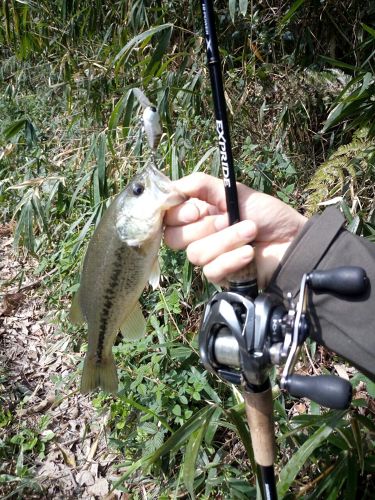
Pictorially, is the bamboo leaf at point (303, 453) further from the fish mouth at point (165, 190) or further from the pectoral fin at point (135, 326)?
the fish mouth at point (165, 190)

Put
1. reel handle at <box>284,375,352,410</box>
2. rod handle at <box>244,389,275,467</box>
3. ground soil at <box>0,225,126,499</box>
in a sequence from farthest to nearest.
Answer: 1. ground soil at <box>0,225,126,499</box>
2. rod handle at <box>244,389,275,467</box>
3. reel handle at <box>284,375,352,410</box>

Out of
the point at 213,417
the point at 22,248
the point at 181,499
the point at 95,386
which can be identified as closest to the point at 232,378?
the point at 95,386

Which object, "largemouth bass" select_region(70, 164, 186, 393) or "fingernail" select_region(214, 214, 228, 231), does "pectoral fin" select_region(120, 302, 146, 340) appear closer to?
"largemouth bass" select_region(70, 164, 186, 393)

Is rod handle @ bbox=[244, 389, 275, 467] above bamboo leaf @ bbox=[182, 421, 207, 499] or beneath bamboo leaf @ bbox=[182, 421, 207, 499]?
above

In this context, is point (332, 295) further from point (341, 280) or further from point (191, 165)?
point (191, 165)

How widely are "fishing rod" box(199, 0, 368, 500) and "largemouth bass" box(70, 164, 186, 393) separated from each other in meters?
0.22

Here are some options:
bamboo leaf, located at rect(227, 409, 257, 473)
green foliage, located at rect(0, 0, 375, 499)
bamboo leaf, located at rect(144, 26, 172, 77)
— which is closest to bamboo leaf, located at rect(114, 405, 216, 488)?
green foliage, located at rect(0, 0, 375, 499)

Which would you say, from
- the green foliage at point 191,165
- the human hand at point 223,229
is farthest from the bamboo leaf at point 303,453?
the human hand at point 223,229

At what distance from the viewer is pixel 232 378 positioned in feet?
4.48

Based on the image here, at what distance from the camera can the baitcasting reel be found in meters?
1.15

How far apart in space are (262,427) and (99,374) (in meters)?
0.66

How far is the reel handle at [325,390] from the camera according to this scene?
111 centimetres

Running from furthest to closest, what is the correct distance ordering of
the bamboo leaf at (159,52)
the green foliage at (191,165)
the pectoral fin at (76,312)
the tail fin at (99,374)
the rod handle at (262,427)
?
the bamboo leaf at (159,52) → the green foliage at (191,165) → the tail fin at (99,374) → the pectoral fin at (76,312) → the rod handle at (262,427)

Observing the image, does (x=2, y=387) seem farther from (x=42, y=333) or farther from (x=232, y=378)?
(x=232, y=378)
